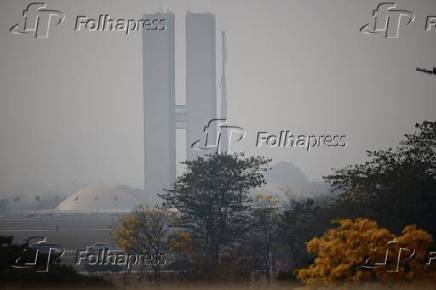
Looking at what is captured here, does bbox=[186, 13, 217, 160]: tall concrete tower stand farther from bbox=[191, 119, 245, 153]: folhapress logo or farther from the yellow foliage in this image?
the yellow foliage

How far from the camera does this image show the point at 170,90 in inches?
2537

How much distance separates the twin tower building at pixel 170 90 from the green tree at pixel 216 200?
3941 centimetres

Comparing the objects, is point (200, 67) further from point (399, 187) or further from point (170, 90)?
point (399, 187)

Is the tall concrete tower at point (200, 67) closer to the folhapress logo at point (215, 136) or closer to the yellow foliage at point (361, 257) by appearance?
the folhapress logo at point (215, 136)

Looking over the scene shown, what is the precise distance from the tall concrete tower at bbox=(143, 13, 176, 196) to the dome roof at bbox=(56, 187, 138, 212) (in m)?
11.6

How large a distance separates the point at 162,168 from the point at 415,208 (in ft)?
155

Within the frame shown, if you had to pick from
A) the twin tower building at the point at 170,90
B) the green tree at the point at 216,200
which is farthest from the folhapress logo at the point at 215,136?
the green tree at the point at 216,200

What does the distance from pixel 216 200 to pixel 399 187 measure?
4.63 metres

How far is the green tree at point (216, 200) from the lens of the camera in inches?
711

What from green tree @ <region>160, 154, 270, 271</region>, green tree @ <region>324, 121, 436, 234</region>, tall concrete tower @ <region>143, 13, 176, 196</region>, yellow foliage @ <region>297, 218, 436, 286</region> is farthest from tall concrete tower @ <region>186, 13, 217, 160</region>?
yellow foliage @ <region>297, 218, 436, 286</region>

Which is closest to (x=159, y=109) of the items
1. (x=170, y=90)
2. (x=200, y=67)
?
(x=170, y=90)

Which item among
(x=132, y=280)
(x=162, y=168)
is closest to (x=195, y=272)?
(x=132, y=280)

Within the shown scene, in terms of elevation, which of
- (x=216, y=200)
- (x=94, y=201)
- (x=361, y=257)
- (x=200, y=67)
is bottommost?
(x=361, y=257)

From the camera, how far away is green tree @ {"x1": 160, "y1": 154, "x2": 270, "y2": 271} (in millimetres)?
18047
